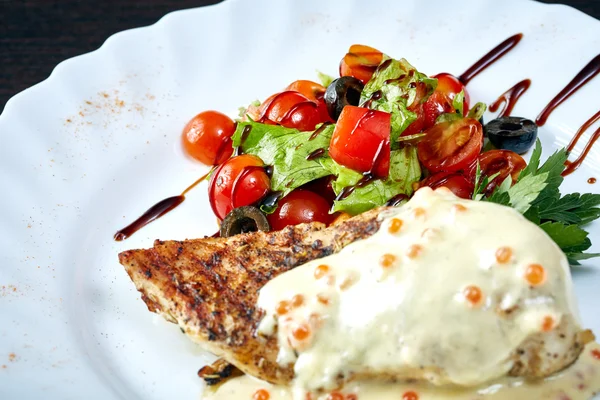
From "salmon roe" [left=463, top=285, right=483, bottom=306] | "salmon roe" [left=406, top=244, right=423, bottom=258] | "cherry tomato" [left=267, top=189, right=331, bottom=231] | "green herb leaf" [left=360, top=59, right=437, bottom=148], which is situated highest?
"green herb leaf" [left=360, top=59, right=437, bottom=148]

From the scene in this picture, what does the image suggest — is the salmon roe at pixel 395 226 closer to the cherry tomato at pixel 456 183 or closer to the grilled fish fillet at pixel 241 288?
the grilled fish fillet at pixel 241 288

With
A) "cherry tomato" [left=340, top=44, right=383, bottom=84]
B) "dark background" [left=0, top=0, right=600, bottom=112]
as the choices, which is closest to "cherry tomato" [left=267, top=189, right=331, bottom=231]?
"cherry tomato" [left=340, top=44, right=383, bottom=84]

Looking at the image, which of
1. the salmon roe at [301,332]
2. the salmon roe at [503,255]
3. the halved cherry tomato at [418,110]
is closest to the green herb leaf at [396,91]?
the halved cherry tomato at [418,110]

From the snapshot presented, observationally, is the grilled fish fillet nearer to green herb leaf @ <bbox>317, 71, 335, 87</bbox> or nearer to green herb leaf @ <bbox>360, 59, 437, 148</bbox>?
green herb leaf @ <bbox>360, 59, 437, 148</bbox>

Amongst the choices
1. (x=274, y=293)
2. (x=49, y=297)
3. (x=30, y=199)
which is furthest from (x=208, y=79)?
(x=274, y=293)

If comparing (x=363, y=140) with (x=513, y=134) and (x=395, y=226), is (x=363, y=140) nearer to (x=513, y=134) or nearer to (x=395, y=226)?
(x=395, y=226)

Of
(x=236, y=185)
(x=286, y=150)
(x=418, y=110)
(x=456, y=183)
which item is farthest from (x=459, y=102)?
(x=236, y=185)
